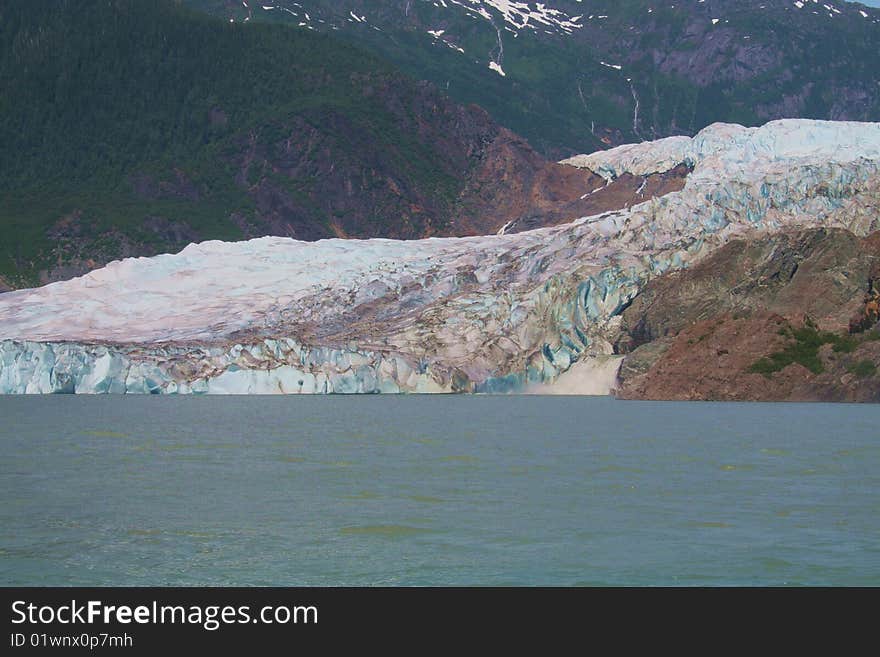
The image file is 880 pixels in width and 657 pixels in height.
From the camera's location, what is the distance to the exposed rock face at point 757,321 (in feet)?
146

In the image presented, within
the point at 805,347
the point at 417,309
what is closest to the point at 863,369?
the point at 805,347

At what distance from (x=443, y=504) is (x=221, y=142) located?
13142 centimetres

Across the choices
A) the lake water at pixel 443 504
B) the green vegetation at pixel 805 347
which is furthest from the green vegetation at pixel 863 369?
the lake water at pixel 443 504

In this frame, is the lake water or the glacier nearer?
the lake water

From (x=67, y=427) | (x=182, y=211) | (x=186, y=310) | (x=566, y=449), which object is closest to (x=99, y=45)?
(x=182, y=211)

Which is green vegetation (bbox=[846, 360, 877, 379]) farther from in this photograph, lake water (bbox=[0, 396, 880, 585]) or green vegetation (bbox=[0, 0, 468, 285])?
green vegetation (bbox=[0, 0, 468, 285])

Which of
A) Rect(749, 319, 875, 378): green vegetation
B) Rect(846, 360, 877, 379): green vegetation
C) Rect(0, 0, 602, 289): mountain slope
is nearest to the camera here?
Rect(846, 360, 877, 379): green vegetation

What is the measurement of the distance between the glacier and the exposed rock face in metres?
1.97

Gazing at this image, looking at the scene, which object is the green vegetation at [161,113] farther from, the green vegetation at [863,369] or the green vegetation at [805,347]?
the green vegetation at [863,369]

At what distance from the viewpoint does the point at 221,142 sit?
5748 inches

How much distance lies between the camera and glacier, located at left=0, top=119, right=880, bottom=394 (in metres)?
52.0

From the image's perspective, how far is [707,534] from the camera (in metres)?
15.4

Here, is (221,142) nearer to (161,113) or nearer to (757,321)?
(161,113)

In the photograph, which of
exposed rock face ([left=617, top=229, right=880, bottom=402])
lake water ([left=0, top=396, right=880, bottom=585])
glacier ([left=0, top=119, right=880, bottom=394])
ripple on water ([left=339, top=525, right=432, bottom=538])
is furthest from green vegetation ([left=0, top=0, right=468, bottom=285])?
ripple on water ([left=339, top=525, right=432, bottom=538])
